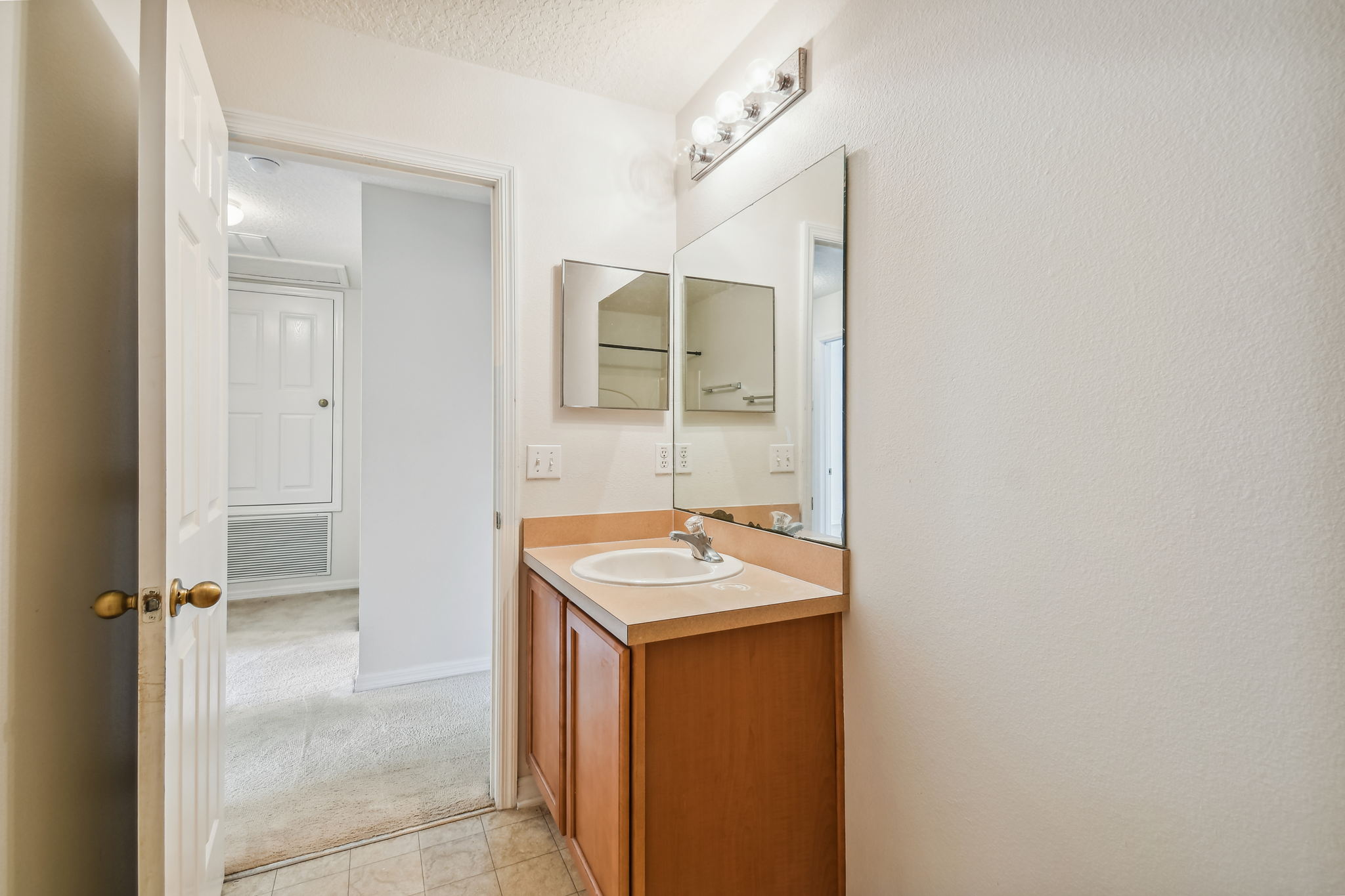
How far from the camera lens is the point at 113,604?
1.00 m

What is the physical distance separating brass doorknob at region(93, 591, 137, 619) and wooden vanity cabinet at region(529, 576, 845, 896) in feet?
2.73

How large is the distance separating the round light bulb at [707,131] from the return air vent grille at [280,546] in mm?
3911

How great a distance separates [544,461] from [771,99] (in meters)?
1.26

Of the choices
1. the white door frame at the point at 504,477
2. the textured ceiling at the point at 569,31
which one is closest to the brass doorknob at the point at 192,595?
the white door frame at the point at 504,477

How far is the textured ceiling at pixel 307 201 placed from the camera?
2.72m

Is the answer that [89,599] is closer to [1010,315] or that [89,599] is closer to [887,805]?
[887,805]

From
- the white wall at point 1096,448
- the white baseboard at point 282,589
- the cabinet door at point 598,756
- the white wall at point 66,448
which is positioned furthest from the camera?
the white baseboard at point 282,589

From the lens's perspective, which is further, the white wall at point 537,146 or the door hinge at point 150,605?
the white wall at point 537,146

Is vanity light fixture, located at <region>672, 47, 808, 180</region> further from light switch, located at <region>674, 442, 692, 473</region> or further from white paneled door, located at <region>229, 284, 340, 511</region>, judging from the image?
white paneled door, located at <region>229, 284, 340, 511</region>

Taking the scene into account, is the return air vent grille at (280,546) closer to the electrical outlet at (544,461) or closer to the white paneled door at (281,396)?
the white paneled door at (281,396)

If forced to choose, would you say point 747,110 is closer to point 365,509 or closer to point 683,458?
point 683,458

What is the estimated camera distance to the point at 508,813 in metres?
1.89

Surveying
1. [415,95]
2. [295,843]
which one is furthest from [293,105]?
[295,843]

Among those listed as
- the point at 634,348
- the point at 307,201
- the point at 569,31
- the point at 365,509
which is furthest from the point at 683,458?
the point at 307,201
